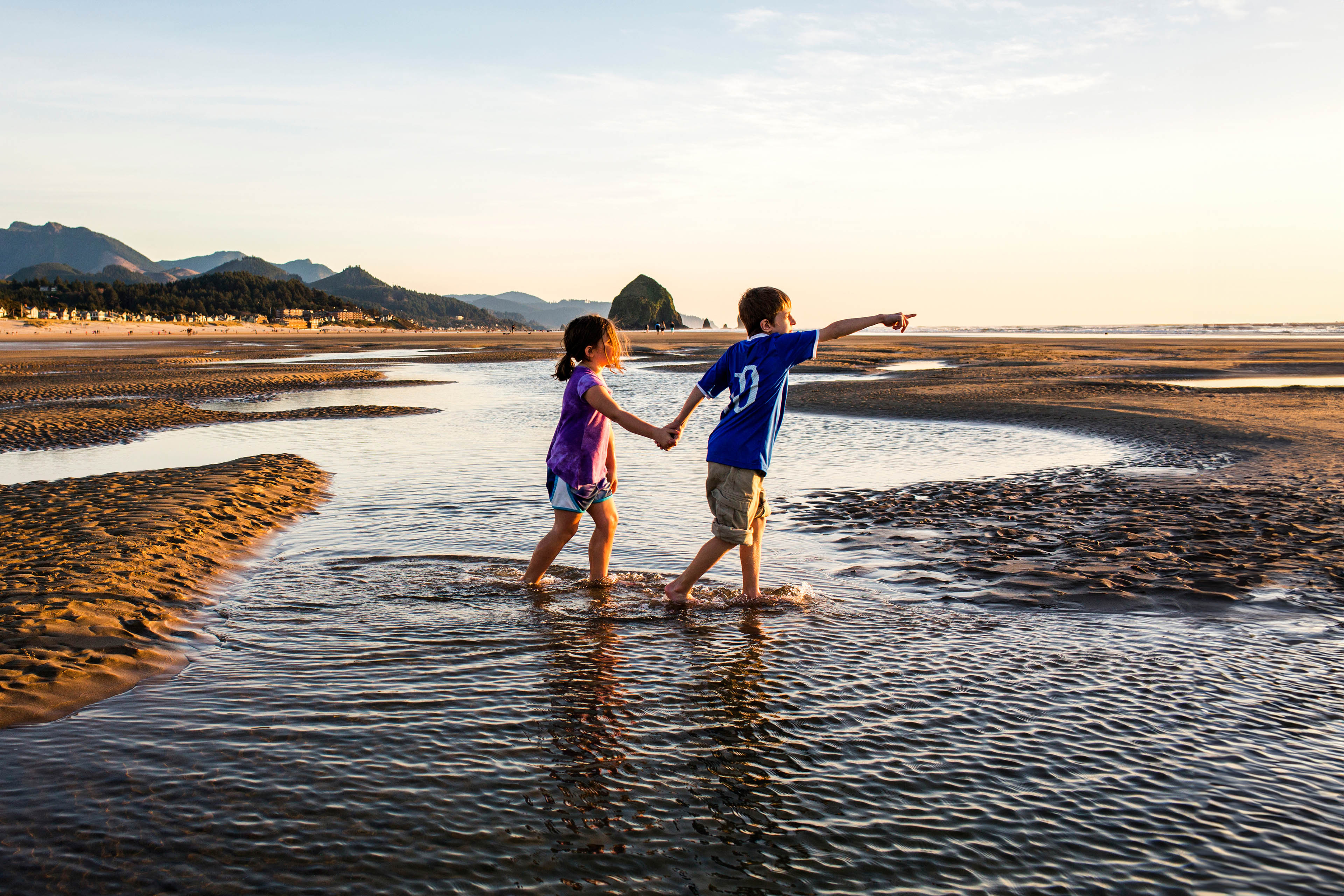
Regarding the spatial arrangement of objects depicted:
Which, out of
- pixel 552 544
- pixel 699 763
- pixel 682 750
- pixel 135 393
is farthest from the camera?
pixel 135 393

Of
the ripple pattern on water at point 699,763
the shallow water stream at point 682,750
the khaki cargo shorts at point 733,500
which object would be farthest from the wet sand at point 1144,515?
the khaki cargo shorts at point 733,500

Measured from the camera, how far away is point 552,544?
711 centimetres

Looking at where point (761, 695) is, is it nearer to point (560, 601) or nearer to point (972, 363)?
point (560, 601)

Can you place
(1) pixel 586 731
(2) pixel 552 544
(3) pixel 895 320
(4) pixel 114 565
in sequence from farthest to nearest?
1. (4) pixel 114 565
2. (2) pixel 552 544
3. (3) pixel 895 320
4. (1) pixel 586 731

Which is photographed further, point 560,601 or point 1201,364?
point 1201,364

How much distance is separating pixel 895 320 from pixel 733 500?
5.75 ft

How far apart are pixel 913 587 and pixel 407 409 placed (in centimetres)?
1849

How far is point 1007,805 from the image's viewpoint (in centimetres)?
382

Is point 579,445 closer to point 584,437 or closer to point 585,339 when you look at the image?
point 584,437

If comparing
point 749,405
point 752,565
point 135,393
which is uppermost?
point 749,405

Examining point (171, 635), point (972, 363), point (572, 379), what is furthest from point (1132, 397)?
point (171, 635)

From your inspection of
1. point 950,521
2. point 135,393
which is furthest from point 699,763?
point 135,393

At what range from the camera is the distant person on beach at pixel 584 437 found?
672cm

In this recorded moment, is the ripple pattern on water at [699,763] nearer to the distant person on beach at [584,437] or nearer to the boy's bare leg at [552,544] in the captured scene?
the boy's bare leg at [552,544]
